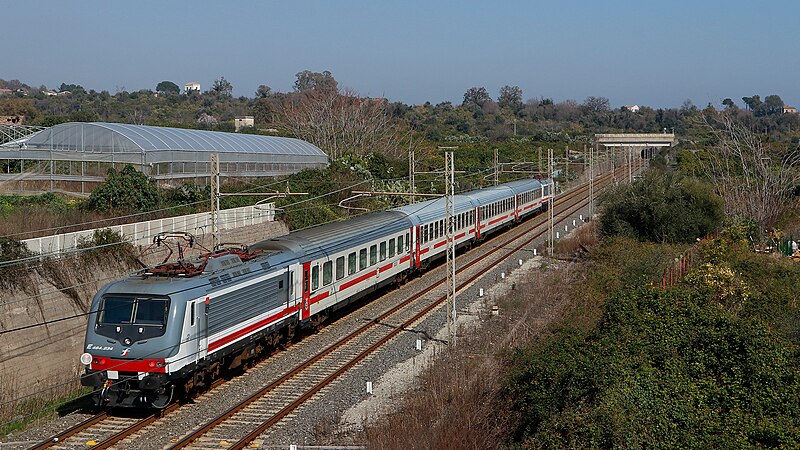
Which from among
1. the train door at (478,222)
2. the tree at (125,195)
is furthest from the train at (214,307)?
the train door at (478,222)

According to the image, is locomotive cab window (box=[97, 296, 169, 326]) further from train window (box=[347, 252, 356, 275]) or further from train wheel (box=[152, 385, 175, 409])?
train window (box=[347, 252, 356, 275])

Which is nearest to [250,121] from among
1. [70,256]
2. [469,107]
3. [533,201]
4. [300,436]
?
[533,201]

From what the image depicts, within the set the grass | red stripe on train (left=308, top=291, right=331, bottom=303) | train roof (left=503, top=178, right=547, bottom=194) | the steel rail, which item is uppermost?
train roof (left=503, top=178, right=547, bottom=194)

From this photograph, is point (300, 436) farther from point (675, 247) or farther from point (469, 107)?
point (469, 107)

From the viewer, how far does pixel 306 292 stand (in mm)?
21219

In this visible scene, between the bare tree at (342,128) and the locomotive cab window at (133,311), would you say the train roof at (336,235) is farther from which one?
the bare tree at (342,128)

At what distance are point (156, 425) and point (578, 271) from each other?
2014 centimetres

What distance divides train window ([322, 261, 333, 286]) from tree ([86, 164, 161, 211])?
9.58 meters

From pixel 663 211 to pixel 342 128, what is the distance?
3446cm

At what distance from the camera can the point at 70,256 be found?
21.3 meters

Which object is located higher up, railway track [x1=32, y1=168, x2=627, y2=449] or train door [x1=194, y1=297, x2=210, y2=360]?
train door [x1=194, y1=297, x2=210, y2=360]

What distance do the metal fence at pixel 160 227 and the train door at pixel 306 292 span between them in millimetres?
6187

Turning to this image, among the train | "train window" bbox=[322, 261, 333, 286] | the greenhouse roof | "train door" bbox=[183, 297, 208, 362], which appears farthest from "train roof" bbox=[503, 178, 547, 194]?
"train door" bbox=[183, 297, 208, 362]

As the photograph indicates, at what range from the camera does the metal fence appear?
2103 cm
